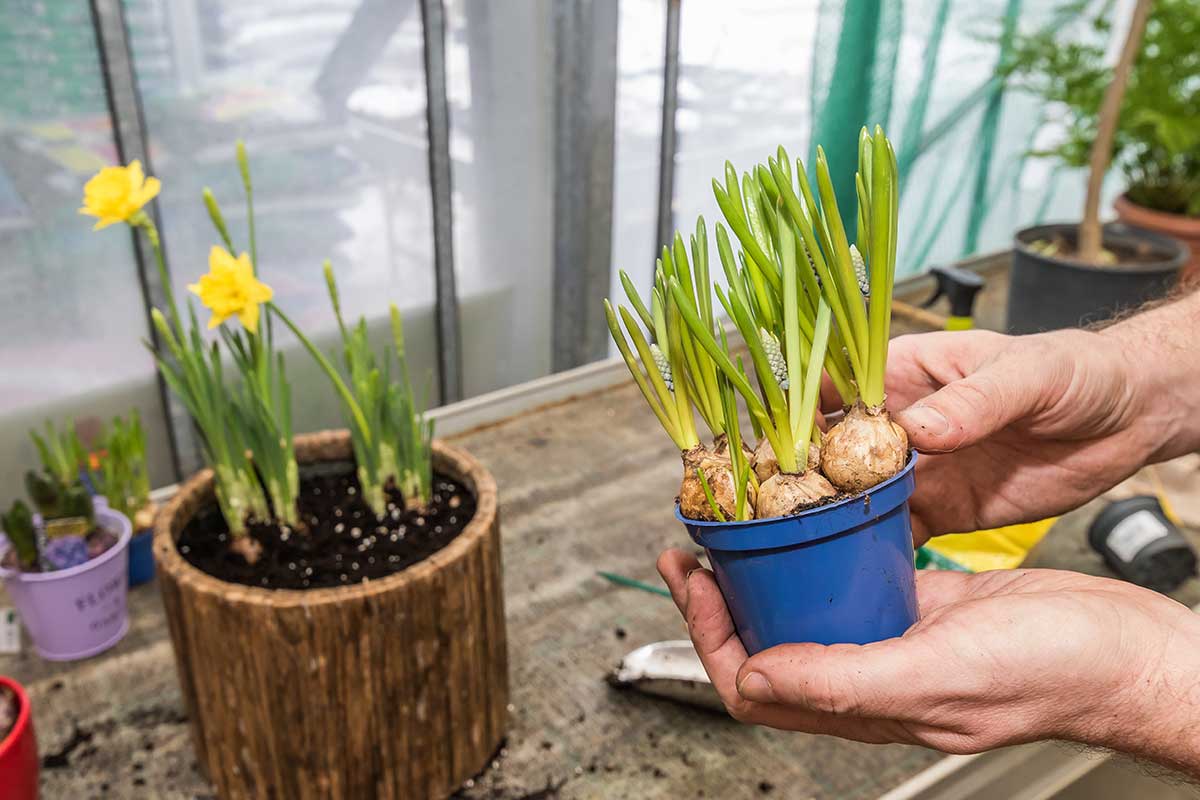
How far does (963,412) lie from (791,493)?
136 millimetres

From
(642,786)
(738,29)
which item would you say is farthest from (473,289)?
(642,786)

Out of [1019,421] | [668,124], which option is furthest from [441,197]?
[1019,421]

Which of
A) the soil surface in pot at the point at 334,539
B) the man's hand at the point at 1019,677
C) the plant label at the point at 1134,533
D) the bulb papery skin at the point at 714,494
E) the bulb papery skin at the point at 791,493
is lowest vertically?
the plant label at the point at 1134,533

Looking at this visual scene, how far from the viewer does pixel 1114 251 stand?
222 centimetres

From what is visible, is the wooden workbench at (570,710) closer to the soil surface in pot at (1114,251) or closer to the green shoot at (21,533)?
the green shoot at (21,533)

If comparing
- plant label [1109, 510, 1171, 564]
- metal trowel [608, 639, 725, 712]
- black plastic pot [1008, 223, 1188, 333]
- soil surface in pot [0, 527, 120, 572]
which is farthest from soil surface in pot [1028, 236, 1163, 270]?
soil surface in pot [0, 527, 120, 572]

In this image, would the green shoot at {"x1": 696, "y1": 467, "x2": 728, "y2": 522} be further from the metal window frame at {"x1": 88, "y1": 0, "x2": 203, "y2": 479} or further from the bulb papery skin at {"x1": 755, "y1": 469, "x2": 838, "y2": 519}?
the metal window frame at {"x1": 88, "y1": 0, "x2": 203, "y2": 479}

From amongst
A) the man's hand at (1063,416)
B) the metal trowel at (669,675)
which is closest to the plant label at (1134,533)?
the man's hand at (1063,416)

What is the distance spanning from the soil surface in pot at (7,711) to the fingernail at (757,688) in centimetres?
66

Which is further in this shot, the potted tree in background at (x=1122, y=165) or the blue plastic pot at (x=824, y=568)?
the potted tree in background at (x=1122, y=165)

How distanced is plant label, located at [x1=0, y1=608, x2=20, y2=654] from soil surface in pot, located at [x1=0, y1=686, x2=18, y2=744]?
363 millimetres

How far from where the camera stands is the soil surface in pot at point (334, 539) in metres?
0.95

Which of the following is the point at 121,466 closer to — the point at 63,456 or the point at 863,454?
the point at 63,456

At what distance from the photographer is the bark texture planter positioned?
33.5 inches
